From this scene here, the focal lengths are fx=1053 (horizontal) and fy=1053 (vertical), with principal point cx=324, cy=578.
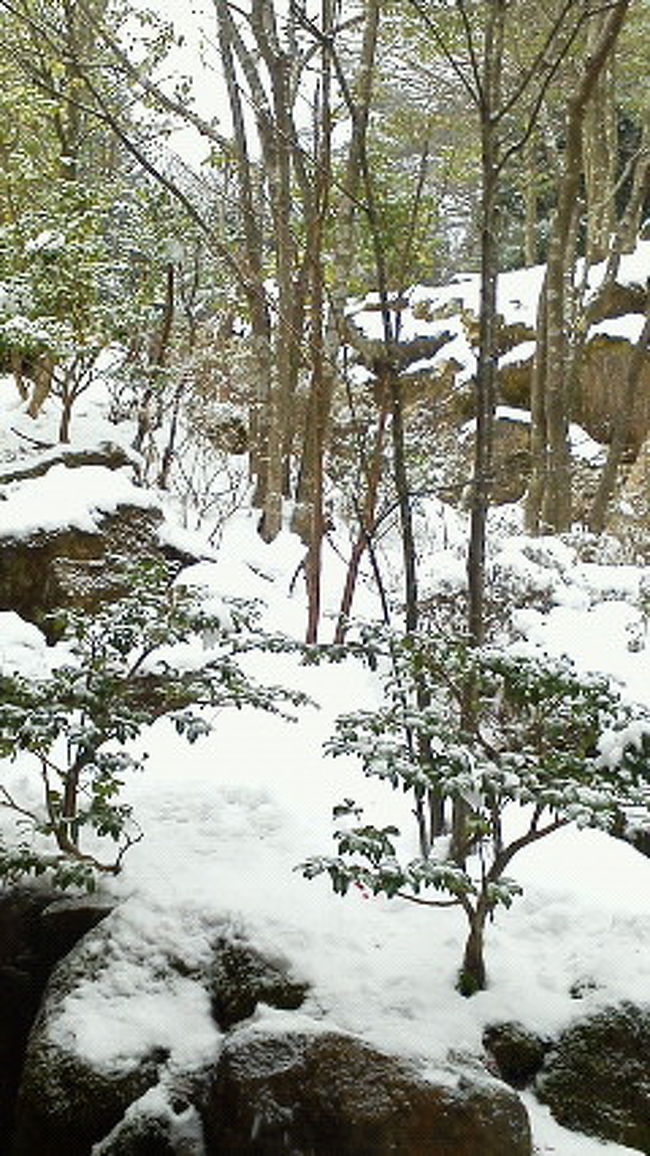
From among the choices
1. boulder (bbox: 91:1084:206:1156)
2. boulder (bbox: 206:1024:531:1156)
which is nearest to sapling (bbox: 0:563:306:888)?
boulder (bbox: 91:1084:206:1156)

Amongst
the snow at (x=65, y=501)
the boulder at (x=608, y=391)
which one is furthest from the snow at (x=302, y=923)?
the boulder at (x=608, y=391)

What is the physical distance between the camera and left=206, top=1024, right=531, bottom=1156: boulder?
7.23 ft

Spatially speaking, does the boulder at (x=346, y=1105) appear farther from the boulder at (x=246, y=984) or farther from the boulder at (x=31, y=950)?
the boulder at (x=31, y=950)

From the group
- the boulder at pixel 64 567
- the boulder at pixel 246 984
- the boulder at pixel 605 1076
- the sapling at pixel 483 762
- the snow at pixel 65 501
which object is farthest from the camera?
the snow at pixel 65 501

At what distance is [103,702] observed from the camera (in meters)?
2.84

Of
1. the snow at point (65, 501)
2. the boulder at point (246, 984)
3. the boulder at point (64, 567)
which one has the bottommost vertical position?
the boulder at point (246, 984)

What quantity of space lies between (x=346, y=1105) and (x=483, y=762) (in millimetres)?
796

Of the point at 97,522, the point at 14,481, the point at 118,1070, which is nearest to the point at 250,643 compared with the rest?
the point at 118,1070

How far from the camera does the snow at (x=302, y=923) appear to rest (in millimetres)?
2570

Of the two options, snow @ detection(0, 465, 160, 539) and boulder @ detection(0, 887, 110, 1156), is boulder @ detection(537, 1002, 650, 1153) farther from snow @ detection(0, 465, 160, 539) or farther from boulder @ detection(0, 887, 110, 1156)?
snow @ detection(0, 465, 160, 539)

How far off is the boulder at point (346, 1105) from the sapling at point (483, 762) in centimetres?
37

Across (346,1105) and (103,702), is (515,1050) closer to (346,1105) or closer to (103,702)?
(346,1105)

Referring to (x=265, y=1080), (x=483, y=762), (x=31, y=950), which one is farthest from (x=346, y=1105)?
(x=31, y=950)

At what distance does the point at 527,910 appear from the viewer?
3.13 meters
